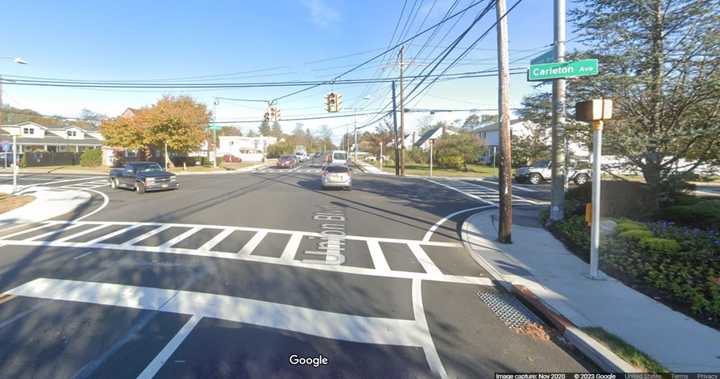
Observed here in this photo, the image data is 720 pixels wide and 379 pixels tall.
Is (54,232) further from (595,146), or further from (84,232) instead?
(595,146)

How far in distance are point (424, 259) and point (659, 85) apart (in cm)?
638

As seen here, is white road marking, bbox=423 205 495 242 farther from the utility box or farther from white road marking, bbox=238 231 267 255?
the utility box

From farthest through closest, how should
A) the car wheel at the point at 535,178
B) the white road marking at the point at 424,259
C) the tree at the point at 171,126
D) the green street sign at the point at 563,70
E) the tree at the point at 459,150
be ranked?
the tree at the point at 459,150 < the tree at the point at 171,126 < the car wheel at the point at 535,178 < the green street sign at the point at 563,70 < the white road marking at the point at 424,259

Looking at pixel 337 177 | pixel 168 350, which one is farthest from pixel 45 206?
pixel 168 350

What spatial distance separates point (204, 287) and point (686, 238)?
302 inches

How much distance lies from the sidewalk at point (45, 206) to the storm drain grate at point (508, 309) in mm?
12766

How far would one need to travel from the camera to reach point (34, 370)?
308cm

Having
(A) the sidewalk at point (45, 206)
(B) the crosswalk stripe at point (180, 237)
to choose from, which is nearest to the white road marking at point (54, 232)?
(A) the sidewalk at point (45, 206)

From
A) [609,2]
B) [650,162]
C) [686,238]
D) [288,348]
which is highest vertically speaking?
[609,2]

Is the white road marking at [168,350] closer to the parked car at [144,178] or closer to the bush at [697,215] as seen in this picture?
the bush at [697,215]

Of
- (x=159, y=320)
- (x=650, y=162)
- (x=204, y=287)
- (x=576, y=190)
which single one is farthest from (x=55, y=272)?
(x=576, y=190)

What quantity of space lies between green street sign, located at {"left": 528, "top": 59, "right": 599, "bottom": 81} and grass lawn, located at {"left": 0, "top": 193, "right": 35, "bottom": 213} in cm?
1676

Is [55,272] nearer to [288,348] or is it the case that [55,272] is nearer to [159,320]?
[159,320]

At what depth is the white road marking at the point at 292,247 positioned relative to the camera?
6629 millimetres
